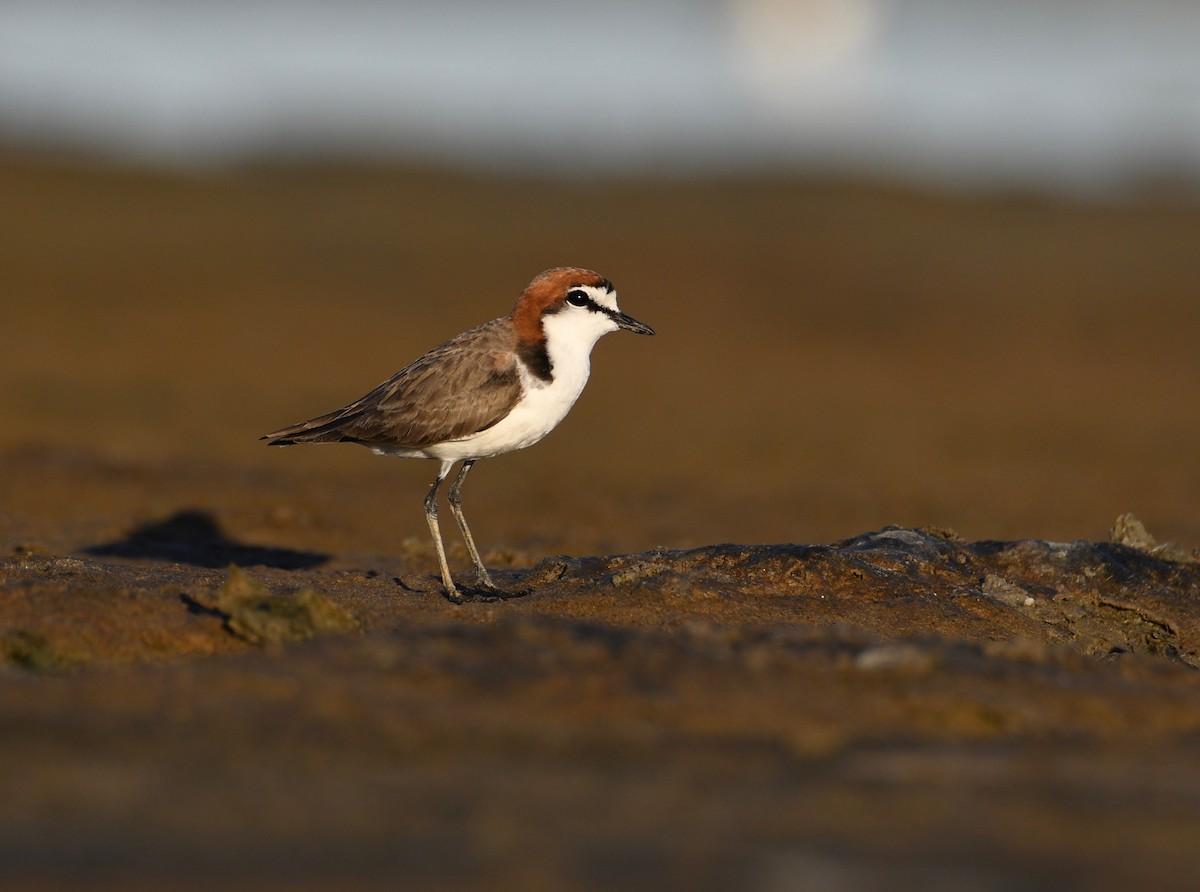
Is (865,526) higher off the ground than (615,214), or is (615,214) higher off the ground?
(615,214)

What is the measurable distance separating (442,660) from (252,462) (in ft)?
36.9

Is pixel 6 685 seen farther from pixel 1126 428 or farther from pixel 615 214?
pixel 615 214

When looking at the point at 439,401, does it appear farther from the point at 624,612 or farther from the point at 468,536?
the point at 624,612

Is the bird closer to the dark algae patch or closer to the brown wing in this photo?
the brown wing

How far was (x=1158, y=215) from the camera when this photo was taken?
37.5 m

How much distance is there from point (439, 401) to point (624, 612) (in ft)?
6.58

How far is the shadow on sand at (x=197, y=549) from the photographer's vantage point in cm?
1092

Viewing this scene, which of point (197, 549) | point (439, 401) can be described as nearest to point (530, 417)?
point (439, 401)

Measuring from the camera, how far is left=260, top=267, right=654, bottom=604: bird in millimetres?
8773

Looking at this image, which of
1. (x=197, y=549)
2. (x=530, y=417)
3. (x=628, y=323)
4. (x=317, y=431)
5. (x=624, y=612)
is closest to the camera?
(x=624, y=612)

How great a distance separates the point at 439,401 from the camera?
885 cm

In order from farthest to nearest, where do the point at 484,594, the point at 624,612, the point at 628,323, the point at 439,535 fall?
the point at 628,323
the point at 439,535
the point at 484,594
the point at 624,612

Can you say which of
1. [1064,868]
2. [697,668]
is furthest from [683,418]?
[1064,868]

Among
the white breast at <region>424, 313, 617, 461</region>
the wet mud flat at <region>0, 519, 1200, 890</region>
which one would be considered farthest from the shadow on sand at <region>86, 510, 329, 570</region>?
the wet mud flat at <region>0, 519, 1200, 890</region>
